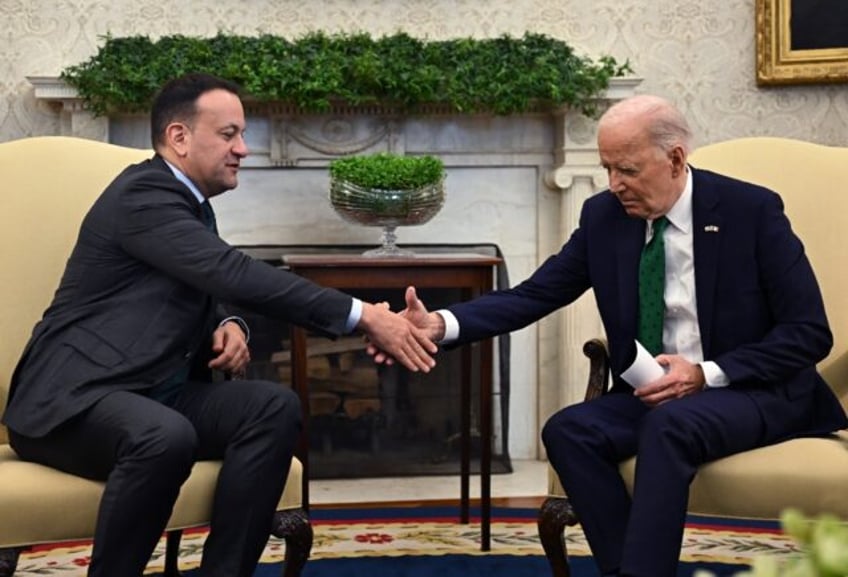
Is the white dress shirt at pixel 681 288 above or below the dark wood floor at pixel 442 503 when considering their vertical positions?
above

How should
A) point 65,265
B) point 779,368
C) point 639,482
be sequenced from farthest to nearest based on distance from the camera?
point 65,265, point 779,368, point 639,482

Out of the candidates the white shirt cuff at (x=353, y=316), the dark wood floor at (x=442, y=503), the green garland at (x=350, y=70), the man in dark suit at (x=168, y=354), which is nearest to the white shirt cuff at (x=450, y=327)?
the man in dark suit at (x=168, y=354)

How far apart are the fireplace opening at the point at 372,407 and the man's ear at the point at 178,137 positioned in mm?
2134

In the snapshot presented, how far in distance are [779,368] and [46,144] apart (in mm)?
1971

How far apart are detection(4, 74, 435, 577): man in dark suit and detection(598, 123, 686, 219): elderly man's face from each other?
2.04 ft

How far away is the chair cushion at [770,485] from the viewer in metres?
2.69

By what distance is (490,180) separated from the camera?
5.32 meters

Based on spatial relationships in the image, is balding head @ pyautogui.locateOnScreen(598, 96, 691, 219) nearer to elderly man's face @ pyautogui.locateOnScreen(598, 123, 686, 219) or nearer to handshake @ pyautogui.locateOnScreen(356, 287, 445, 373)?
elderly man's face @ pyautogui.locateOnScreen(598, 123, 686, 219)

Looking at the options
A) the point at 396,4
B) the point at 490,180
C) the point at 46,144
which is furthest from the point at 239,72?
the point at 46,144

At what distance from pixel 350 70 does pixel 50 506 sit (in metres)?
2.65

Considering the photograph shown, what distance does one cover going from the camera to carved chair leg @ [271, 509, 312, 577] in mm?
2840

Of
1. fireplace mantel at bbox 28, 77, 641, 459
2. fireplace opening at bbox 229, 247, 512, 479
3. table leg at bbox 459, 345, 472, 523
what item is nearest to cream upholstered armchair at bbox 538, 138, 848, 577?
table leg at bbox 459, 345, 472, 523

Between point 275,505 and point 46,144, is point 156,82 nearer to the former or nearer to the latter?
point 46,144

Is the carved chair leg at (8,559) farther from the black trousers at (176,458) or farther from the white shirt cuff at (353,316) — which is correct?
the white shirt cuff at (353,316)
